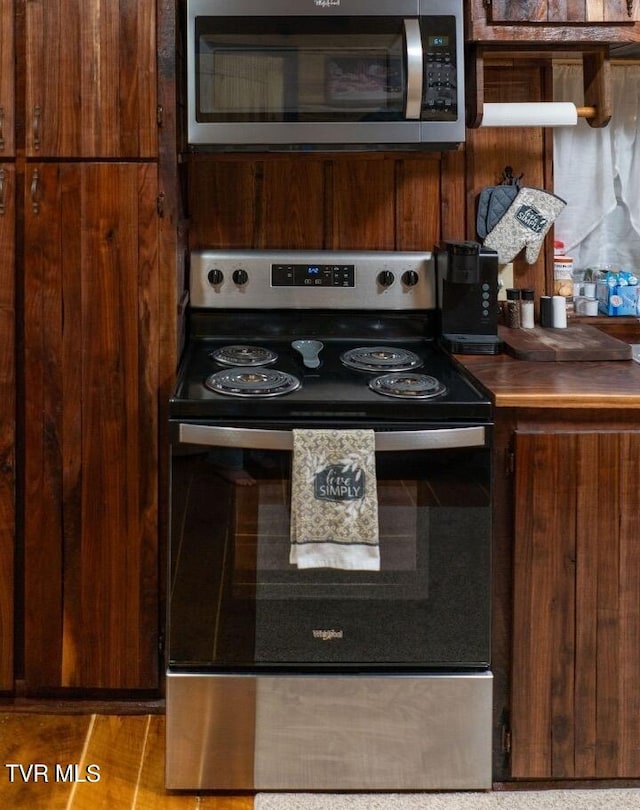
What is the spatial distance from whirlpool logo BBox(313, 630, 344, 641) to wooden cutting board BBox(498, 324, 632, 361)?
2.65ft

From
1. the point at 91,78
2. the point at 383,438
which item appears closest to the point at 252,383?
the point at 383,438

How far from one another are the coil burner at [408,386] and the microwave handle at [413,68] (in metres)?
0.65

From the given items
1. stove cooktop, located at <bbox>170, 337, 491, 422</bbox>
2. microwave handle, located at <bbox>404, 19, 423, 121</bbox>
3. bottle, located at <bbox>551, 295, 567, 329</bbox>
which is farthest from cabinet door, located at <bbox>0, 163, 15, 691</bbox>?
bottle, located at <bbox>551, 295, 567, 329</bbox>

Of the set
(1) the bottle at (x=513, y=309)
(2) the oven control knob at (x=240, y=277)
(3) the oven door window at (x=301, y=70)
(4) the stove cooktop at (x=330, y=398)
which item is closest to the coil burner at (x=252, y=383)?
(4) the stove cooktop at (x=330, y=398)

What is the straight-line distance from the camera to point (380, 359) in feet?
7.13

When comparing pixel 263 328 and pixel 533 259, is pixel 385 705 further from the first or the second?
pixel 533 259

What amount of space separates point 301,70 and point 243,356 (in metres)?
0.71

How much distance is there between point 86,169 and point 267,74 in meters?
0.50

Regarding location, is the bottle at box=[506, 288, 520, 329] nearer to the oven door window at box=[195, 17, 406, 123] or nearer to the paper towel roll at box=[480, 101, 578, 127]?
the paper towel roll at box=[480, 101, 578, 127]

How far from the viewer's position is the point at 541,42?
2174 mm

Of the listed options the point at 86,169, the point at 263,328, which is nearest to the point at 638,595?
the point at 263,328

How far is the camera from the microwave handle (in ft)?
6.77

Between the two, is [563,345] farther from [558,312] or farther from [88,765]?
[88,765]

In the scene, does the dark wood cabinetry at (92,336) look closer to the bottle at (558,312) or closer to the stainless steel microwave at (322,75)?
the stainless steel microwave at (322,75)
